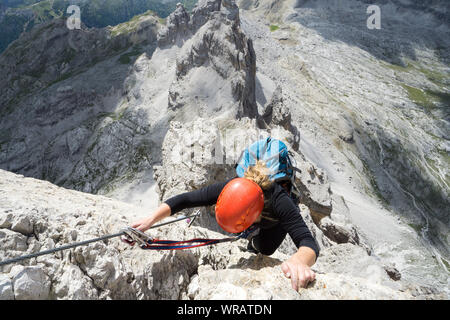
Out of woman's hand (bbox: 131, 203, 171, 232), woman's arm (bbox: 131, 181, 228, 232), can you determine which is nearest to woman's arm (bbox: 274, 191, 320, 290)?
woman's arm (bbox: 131, 181, 228, 232)

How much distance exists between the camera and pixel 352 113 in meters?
59.2

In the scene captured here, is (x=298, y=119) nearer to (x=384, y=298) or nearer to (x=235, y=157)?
(x=235, y=157)

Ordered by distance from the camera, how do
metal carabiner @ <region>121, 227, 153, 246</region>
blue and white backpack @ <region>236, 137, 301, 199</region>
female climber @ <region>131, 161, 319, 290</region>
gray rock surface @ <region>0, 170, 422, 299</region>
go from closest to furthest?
gray rock surface @ <region>0, 170, 422, 299</region> < female climber @ <region>131, 161, 319, 290</region> < metal carabiner @ <region>121, 227, 153, 246</region> < blue and white backpack @ <region>236, 137, 301, 199</region>

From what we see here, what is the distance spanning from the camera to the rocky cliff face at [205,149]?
3.75 metres

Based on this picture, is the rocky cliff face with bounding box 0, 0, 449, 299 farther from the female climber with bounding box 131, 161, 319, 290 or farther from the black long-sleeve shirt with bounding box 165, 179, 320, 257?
the black long-sleeve shirt with bounding box 165, 179, 320, 257

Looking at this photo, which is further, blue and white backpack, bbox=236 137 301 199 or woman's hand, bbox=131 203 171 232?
blue and white backpack, bbox=236 137 301 199

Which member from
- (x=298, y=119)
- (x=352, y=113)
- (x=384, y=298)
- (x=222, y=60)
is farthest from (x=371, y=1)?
(x=384, y=298)

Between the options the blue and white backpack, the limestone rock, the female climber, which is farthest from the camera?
the blue and white backpack

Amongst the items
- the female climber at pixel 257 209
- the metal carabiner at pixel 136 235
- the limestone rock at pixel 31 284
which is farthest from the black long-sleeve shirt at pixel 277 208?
the limestone rock at pixel 31 284

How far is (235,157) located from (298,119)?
1610 inches

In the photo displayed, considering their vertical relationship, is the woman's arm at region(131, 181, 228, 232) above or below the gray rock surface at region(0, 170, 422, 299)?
above

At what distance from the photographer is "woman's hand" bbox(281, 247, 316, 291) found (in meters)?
3.27

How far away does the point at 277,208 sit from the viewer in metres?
3.64

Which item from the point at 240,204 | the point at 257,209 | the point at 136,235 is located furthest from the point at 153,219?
the point at 257,209
